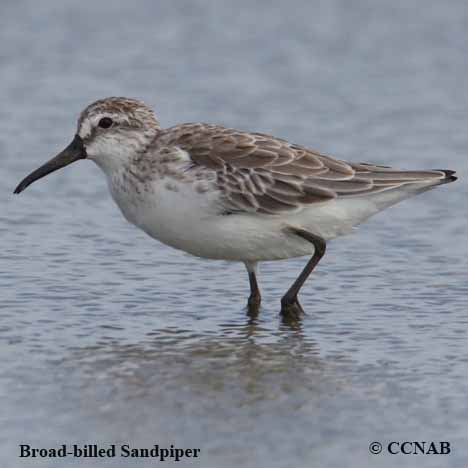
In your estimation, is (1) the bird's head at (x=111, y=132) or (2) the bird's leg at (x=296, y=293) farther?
(1) the bird's head at (x=111, y=132)

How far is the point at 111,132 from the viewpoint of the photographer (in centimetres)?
1135

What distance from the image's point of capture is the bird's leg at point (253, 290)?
11.3 meters

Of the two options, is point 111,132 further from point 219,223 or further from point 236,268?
point 236,268

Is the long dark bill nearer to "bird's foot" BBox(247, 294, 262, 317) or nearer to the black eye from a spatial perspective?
the black eye

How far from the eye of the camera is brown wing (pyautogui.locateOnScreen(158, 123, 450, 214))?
11.0m

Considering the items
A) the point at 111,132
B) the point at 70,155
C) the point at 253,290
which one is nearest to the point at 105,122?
the point at 111,132

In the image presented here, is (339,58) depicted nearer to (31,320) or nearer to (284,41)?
(284,41)

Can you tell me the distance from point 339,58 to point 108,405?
1275 centimetres

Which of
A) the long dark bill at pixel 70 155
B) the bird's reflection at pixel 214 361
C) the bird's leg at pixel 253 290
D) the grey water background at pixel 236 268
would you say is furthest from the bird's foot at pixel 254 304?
the long dark bill at pixel 70 155

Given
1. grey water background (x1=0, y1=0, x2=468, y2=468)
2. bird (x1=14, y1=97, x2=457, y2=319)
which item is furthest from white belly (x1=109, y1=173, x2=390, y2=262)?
grey water background (x1=0, y1=0, x2=468, y2=468)

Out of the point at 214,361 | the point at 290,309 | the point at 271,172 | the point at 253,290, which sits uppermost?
the point at 271,172

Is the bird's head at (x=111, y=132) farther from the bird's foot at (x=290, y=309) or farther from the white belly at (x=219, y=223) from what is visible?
the bird's foot at (x=290, y=309)

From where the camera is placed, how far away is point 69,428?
8250 mm

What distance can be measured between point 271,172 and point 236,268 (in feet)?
5.49
